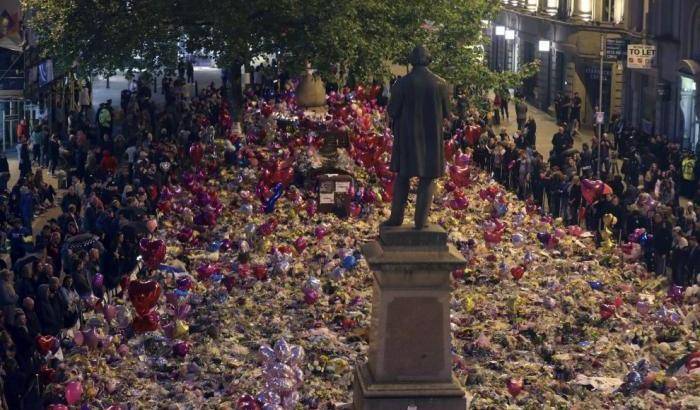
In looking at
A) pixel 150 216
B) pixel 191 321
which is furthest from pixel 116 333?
pixel 150 216

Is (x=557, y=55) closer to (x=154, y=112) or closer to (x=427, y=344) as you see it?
(x=154, y=112)

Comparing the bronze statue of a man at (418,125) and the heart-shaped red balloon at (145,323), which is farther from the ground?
the bronze statue of a man at (418,125)

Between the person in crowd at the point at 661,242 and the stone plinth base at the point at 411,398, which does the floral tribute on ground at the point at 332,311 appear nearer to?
the person in crowd at the point at 661,242

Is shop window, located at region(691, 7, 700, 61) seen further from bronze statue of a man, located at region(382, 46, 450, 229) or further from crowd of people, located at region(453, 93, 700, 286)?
bronze statue of a man, located at region(382, 46, 450, 229)

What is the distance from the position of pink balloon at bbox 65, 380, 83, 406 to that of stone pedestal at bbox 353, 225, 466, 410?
368cm

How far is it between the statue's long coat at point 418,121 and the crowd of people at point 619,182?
424 inches

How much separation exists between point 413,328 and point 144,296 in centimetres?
563

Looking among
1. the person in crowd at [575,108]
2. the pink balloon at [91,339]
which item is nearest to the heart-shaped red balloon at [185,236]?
the pink balloon at [91,339]

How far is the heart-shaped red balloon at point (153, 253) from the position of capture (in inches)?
946

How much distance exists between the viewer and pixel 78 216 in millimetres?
Result: 30031

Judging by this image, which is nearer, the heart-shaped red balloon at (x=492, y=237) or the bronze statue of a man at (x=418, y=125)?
the bronze statue of a man at (x=418, y=125)

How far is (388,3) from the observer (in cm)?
3962

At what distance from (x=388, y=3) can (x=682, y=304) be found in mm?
18227

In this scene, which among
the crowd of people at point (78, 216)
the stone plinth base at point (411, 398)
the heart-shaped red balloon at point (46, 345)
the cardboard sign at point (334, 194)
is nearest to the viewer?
the stone plinth base at point (411, 398)
